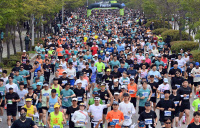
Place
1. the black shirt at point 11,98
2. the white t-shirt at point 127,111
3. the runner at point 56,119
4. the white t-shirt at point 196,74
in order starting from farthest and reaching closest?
the white t-shirt at point 196,74, the black shirt at point 11,98, the white t-shirt at point 127,111, the runner at point 56,119

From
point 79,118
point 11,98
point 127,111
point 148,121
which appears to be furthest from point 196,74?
point 79,118

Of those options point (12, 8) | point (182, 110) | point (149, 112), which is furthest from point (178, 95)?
point (12, 8)

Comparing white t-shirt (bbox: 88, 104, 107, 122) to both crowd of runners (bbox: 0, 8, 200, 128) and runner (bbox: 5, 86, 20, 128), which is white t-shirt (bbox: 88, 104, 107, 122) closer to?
crowd of runners (bbox: 0, 8, 200, 128)

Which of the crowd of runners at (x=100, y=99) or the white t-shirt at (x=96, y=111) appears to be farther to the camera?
the white t-shirt at (x=96, y=111)

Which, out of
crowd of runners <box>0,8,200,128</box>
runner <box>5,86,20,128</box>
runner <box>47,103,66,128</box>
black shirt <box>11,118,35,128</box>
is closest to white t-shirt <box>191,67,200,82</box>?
crowd of runners <box>0,8,200,128</box>

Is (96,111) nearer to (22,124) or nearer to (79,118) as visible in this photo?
(79,118)

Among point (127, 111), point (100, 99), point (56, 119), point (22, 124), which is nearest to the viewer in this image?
point (22, 124)

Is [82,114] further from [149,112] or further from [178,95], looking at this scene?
[178,95]

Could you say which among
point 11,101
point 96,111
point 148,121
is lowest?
point 11,101

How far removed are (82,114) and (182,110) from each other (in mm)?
4160

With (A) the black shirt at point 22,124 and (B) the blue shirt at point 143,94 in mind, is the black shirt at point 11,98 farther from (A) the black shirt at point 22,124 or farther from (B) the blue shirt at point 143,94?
(B) the blue shirt at point 143,94

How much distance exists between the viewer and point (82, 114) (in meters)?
10.4

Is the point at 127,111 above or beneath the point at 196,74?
above

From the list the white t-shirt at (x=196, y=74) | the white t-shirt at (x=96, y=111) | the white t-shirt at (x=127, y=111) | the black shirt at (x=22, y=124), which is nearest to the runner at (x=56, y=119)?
the black shirt at (x=22, y=124)
